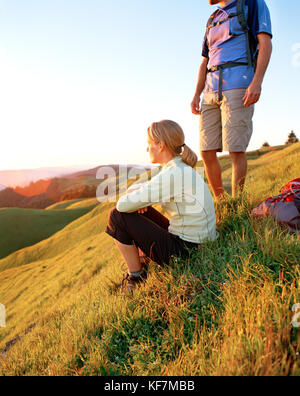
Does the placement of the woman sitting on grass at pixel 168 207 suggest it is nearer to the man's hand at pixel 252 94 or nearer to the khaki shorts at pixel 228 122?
the khaki shorts at pixel 228 122

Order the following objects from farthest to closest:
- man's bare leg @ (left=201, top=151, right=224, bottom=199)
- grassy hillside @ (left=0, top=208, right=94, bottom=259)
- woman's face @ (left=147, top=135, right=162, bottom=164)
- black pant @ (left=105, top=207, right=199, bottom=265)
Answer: grassy hillside @ (left=0, top=208, right=94, bottom=259) < man's bare leg @ (left=201, top=151, right=224, bottom=199) < woman's face @ (left=147, top=135, right=162, bottom=164) < black pant @ (left=105, top=207, right=199, bottom=265)

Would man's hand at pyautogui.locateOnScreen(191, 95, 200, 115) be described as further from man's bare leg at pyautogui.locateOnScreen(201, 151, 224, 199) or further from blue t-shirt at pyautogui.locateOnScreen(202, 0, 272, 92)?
man's bare leg at pyautogui.locateOnScreen(201, 151, 224, 199)

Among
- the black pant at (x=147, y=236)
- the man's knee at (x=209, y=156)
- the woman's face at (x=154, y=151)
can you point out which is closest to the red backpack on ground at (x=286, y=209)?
the black pant at (x=147, y=236)

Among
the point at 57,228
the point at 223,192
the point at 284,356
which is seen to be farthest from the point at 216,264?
the point at 57,228

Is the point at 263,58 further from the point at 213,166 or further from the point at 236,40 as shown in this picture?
the point at 213,166

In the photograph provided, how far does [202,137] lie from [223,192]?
866mm

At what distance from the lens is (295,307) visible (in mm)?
1723

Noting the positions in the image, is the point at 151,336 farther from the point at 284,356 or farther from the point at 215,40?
the point at 215,40

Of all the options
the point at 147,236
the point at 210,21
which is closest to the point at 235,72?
the point at 210,21

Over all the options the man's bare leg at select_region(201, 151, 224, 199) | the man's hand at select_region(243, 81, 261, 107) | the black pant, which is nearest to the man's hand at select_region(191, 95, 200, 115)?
the man's bare leg at select_region(201, 151, 224, 199)

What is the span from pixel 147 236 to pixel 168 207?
0.37m

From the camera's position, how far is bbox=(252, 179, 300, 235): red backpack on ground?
8.91 ft

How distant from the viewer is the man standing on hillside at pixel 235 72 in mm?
3613

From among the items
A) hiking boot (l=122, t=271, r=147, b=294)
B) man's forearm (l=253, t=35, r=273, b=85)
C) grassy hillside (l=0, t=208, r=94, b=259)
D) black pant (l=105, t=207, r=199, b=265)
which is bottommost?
grassy hillside (l=0, t=208, r=94, b=259)
